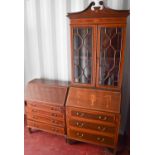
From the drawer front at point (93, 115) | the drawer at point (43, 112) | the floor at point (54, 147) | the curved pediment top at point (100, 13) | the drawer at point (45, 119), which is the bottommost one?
the floor at point (54, 147)

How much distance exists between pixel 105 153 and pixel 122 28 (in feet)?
5.48

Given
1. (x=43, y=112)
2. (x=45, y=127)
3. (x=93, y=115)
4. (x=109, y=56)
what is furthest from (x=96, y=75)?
(x=45, y=127)

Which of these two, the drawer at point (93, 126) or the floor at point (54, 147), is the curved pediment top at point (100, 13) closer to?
the drawer at point (93, 126)

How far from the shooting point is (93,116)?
215cm

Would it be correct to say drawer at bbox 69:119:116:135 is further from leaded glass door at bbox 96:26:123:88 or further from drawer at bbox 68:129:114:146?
leaded glass door at bbox 96:26:123:88

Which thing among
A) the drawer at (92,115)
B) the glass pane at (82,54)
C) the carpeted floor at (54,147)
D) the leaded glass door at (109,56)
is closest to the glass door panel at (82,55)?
the glass pane at (82,54)

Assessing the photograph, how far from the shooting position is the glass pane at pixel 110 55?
1.99 metres

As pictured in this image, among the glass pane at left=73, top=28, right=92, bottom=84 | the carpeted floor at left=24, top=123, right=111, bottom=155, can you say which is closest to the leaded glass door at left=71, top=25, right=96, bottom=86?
the glass pane at left=73, top=28, right=92, bottom=84

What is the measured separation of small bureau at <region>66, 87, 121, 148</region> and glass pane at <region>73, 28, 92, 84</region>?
183 mm

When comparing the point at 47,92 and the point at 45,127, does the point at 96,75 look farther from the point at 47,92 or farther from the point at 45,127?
the point at 45,127

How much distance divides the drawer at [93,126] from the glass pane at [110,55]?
56 cm

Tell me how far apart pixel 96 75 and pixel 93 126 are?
2.26ft
